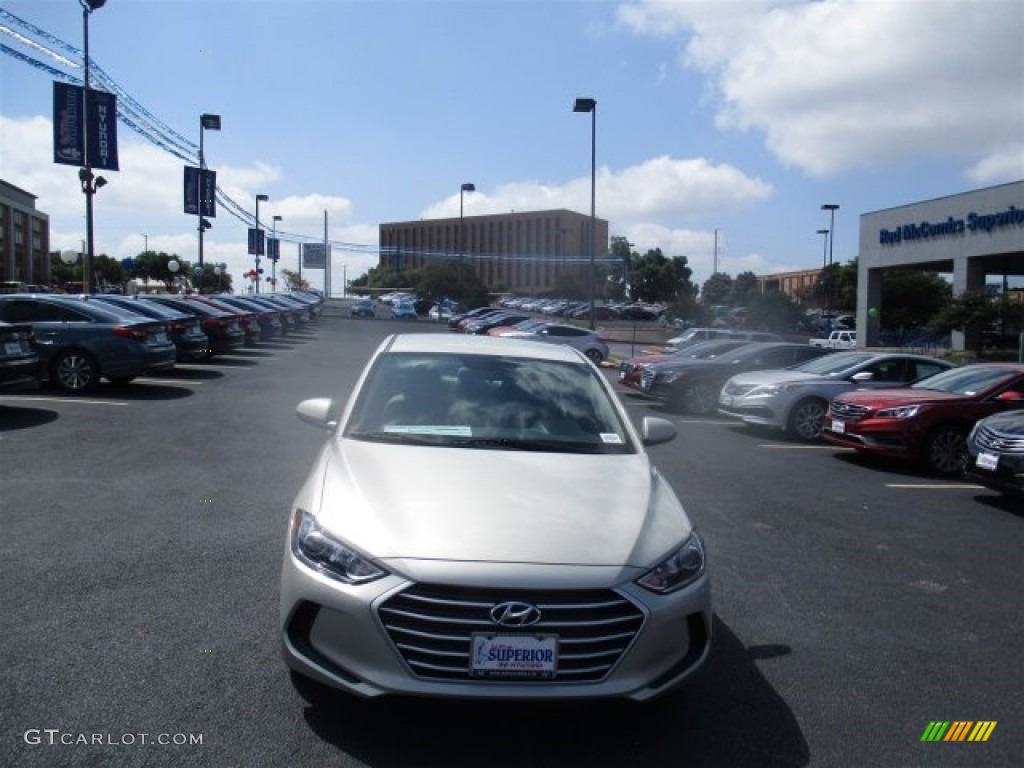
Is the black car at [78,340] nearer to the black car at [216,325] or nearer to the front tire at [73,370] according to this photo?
the front tire at [73,370]

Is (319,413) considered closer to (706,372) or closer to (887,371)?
(887,371)

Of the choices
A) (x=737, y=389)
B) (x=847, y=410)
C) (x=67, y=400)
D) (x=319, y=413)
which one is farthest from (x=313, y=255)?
(x=319, y=413)

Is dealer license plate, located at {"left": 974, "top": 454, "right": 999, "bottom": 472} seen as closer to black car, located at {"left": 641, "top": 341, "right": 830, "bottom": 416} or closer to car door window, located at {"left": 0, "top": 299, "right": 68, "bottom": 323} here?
black car, located at {"left": 641, "top": 341, "right": 830, "bottom": 416}

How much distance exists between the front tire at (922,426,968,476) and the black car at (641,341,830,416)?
5529 mm

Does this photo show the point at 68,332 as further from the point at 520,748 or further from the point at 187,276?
the point at 187,276

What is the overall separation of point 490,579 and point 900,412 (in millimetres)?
8542

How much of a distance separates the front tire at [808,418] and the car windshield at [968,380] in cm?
155

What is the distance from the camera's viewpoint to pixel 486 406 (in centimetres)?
487

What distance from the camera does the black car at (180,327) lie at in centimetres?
1781

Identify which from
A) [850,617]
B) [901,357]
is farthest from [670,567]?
[901,357]

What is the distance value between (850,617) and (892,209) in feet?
139

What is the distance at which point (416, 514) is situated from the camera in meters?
3.58

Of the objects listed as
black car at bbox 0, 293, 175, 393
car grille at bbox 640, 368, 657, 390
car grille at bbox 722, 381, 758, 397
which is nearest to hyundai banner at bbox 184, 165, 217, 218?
black car at bbox 0, 293, 175, 393

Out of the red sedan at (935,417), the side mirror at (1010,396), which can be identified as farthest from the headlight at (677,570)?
the side mirror at (1010,396)
